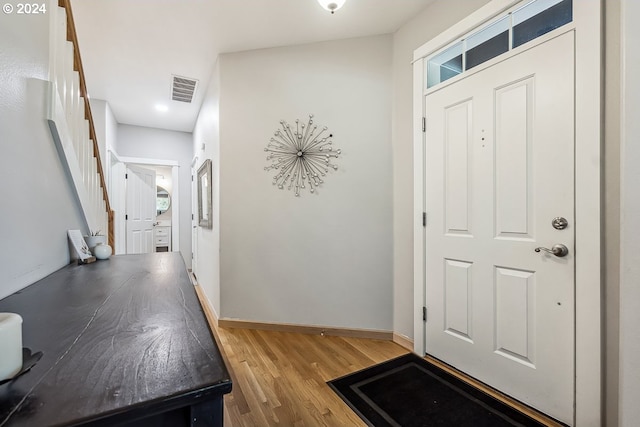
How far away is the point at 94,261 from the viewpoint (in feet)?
5.01

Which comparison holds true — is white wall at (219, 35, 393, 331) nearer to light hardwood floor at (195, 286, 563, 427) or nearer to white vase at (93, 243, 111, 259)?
light hardwood floor at (195, 286, 563, 427)

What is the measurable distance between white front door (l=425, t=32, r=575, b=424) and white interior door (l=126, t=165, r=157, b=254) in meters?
4.63

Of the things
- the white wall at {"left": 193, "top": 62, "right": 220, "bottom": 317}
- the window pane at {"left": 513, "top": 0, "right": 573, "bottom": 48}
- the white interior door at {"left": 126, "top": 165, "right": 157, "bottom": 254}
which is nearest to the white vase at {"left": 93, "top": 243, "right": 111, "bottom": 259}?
the white wall at {"left": 193, "top": 62, "right": 220, "bottom": 317}

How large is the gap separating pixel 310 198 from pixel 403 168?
0.81 meters

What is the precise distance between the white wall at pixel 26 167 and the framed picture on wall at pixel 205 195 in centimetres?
174

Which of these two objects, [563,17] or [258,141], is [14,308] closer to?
[258,141]

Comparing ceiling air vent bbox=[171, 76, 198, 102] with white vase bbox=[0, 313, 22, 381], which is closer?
white vase bbox=[0, 313, 22, 381]

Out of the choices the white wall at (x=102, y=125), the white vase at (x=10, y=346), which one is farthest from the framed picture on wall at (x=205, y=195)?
the white vase at (x=10, y=346)

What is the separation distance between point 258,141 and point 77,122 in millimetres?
1257

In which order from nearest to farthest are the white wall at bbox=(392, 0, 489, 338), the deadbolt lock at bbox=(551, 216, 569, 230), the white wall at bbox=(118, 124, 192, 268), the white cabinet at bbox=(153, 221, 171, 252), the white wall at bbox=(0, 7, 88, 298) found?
1. the white wall at bbox=(0, 7, 88, 298)
2. the deadbolt lock at bbox=(551, 216, 569, 230)
3. the white wall at bbox=(392, 0, 489, 338)
4. the white wall at bbox=(118, 124, 192, 268)
5. the white cabinet at bbox=(153, 221, 171, 252)

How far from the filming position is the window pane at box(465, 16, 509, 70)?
5.45 ft

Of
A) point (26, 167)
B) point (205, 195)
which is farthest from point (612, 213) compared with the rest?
point (205, 195)

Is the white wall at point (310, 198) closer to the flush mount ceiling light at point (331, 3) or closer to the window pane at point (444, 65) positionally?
the window pane at point (444, 65)

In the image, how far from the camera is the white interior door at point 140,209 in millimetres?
4691
